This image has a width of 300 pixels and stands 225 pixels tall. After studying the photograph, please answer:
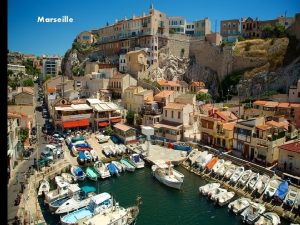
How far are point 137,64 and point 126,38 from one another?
4.55 meters

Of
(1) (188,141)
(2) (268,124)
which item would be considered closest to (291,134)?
(2) (268,124)

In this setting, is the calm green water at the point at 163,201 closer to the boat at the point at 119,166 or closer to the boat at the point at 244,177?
the boat at the point at 119,166

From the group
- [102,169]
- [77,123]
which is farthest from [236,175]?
[77,123]

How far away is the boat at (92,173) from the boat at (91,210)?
5.84ft

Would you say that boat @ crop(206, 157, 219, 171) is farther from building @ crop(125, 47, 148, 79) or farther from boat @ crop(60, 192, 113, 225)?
building @ crop(125, 47, 148, 79)

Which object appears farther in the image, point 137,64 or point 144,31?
point 144,31

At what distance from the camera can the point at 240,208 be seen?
737 cm

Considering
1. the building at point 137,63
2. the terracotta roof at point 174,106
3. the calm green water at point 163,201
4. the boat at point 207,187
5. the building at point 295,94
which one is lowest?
the calm green water at point 163,201

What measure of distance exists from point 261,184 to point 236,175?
869 millimetres

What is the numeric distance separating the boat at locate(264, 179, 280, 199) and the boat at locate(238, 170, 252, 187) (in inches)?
29.1

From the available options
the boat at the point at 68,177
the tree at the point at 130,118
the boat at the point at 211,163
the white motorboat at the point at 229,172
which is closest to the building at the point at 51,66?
the tree at the point at 130,118

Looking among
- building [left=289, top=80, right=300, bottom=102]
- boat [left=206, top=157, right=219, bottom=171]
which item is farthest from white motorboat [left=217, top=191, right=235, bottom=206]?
building [left=289, top=80, right=300, bottom=102]

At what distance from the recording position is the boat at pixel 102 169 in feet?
30.8
